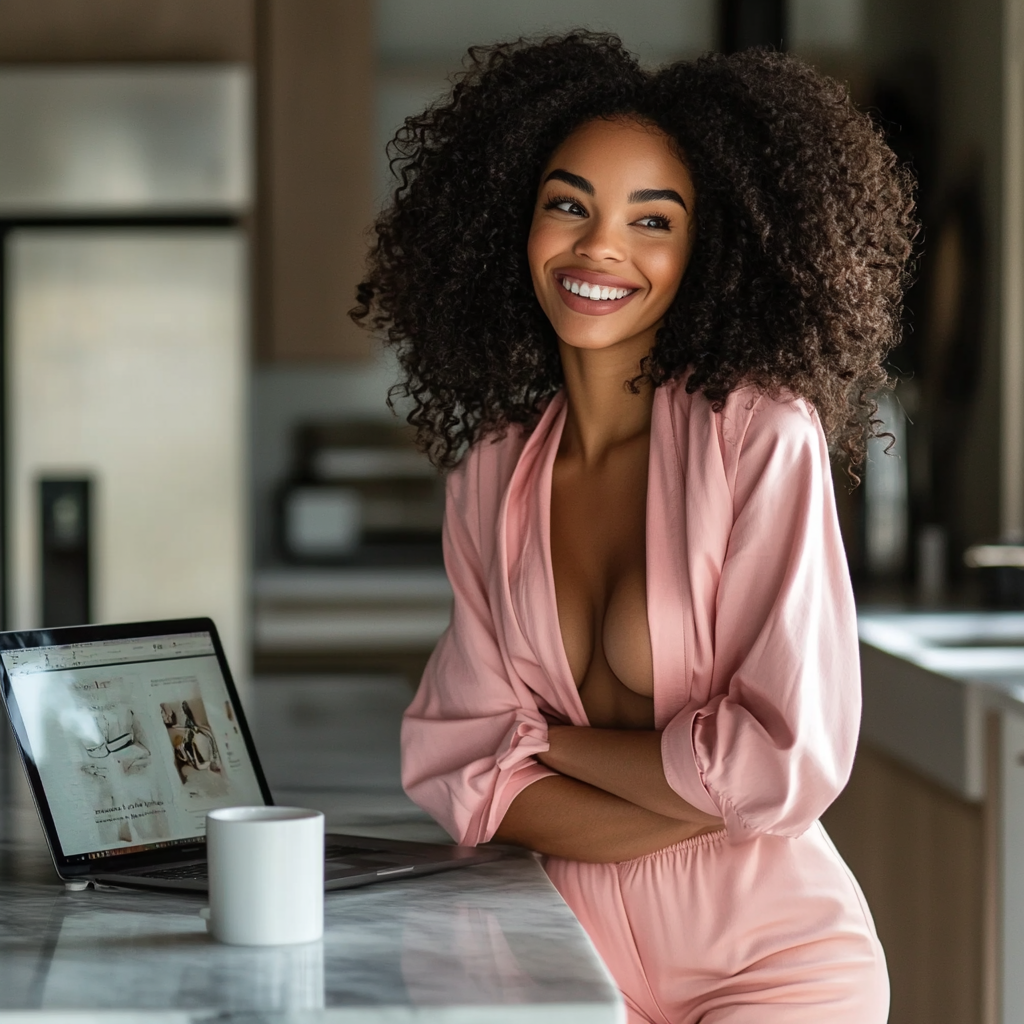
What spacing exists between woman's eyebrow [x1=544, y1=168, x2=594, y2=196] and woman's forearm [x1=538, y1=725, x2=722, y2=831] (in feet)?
1.57

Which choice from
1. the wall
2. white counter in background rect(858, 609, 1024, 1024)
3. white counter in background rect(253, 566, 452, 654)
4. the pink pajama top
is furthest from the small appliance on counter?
the pink pajama top

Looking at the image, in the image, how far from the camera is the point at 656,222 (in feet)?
4.25

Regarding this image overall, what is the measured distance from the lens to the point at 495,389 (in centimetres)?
146

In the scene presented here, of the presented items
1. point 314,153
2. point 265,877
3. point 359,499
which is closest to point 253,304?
point 314,153

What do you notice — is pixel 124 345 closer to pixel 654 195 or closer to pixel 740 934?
pixel 654 195

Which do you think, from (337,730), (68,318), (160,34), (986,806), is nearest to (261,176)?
(160,34)

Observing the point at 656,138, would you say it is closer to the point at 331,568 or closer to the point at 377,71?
the point at 331,568

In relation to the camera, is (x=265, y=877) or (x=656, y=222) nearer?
(x=265, y=877)

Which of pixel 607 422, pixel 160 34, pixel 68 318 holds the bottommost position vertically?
pixel 607 422

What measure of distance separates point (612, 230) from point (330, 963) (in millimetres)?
673

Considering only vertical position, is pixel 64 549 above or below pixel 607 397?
below

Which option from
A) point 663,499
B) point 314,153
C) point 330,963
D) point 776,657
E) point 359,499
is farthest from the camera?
point 359,499

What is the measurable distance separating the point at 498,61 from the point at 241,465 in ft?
6.94

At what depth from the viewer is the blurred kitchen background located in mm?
3389
